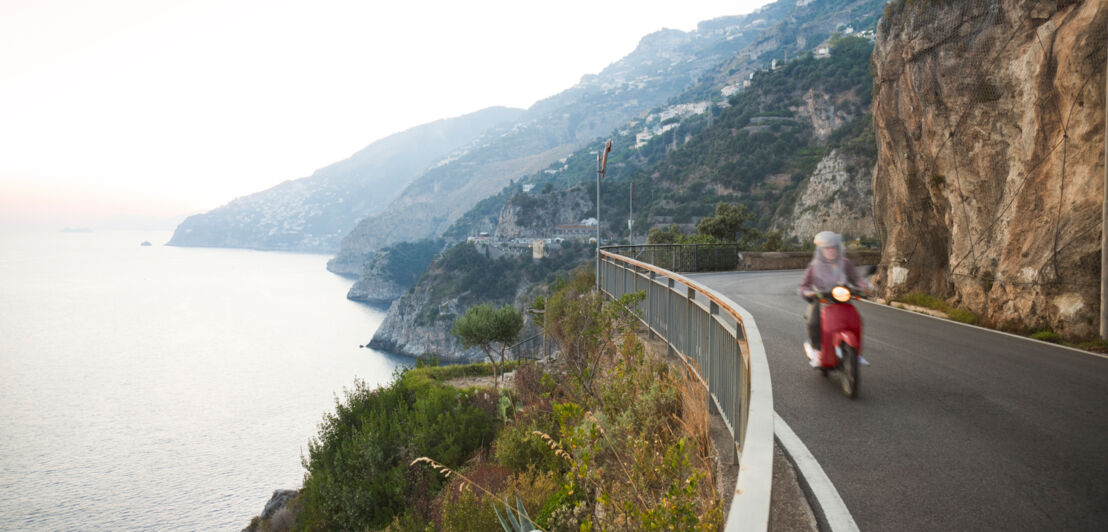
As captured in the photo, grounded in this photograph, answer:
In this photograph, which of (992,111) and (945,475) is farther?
(992,111)

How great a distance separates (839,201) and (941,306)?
6101 centimetres

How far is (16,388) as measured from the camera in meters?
82.4

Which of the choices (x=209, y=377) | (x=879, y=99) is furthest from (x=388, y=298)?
(x=879, y=99)

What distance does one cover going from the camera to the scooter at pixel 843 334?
520cm

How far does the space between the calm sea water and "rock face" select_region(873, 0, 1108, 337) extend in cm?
2337

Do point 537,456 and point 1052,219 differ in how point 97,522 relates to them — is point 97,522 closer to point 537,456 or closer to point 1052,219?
point 537,456

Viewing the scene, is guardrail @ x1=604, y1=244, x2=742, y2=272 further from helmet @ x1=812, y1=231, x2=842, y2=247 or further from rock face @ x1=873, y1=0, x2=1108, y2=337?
helmet @ x1=812, y1=231, x2=842, y2=247

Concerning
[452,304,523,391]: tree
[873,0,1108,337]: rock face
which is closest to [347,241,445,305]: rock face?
[452,304,523,391]: tree

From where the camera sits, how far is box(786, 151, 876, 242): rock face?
65812 mm

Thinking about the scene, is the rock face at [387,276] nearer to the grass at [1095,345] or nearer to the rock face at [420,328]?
the rock face at [420,328]

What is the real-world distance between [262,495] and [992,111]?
163 feet

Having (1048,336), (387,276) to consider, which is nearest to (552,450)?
(1048,336)

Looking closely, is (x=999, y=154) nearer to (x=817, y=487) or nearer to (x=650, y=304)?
(x=650, y=304)

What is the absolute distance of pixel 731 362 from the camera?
3.79 metres
